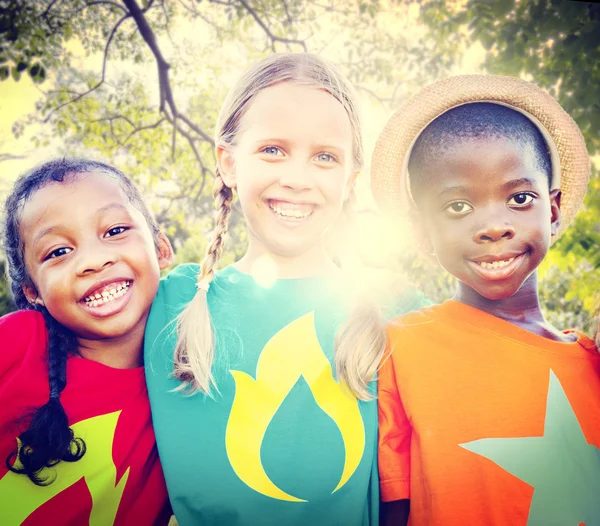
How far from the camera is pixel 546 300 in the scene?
114 inches

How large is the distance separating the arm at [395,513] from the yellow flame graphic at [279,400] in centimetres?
18

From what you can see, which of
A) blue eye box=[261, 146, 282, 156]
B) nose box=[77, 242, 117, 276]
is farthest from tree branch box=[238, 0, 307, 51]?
nose box=[77, 242, 117, 276]

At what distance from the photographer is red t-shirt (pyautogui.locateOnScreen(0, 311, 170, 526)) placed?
1.06 m

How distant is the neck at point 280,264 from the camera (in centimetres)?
135

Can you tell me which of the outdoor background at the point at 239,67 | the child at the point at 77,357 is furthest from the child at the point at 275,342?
the outdoor background at the point at 239,67

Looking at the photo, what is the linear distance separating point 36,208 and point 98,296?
32cm

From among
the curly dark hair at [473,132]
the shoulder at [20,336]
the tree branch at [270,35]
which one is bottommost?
the shoulder at [20,336]

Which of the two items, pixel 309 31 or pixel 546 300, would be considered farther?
pixel 546 300

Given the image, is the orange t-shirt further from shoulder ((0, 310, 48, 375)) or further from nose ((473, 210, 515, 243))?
shoulder ((0, 310, 48, 375))

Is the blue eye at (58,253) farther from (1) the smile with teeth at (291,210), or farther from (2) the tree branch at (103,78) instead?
(2) the tree branch at (103,78)

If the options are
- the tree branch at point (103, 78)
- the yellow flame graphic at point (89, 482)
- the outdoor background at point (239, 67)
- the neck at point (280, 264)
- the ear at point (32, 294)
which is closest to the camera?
the yellow flame graphic at point (89, 482)

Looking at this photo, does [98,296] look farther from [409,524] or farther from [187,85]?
[187,85]

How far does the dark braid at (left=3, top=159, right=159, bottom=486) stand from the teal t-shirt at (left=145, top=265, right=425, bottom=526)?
233mm

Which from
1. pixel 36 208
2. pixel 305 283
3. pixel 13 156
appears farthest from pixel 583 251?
pixel 13 156
